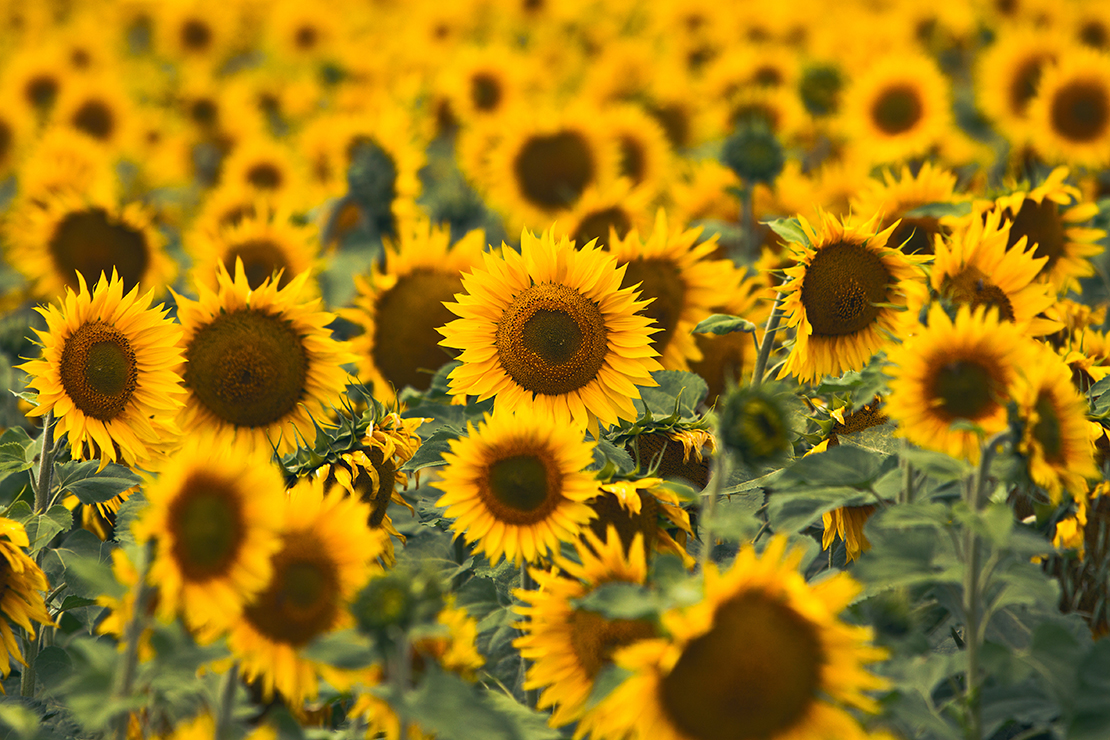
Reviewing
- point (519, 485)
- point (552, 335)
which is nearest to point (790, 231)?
point (552, 335)

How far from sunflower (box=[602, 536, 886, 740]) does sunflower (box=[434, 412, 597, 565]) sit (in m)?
0.45

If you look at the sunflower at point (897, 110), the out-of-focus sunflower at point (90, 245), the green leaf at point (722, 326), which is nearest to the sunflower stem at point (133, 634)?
the green leaf at point (722, 326)

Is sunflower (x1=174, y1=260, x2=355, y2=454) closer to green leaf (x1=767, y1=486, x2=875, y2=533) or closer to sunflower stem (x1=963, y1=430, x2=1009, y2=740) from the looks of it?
green leaf (x1=767, y1=486, x2=875, y2=533)

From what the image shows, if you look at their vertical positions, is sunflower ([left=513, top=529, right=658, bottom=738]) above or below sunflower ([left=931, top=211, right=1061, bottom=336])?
below

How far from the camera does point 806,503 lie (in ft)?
5.64

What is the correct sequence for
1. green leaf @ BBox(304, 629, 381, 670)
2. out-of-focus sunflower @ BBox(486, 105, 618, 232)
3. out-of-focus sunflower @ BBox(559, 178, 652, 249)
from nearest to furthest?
green leaf @ BBox(304, 629, 381, 670), out-of-focus sunflower @ BBox(559, 178, 652, 249), out-of-focus sunflower @ BBox(486, 105, 618, 232)

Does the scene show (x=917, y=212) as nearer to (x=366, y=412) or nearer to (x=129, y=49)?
(x=366, y=412)

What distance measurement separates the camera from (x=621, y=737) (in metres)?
1.40

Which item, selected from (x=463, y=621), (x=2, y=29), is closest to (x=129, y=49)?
(x=2, y=29)

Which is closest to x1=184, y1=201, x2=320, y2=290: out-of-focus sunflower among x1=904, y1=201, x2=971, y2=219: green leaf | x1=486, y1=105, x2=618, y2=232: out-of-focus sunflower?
x1=486, y1=105, x2=618, y2=232: out-of-focus sunflower

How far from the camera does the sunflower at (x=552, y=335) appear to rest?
2.14 meters

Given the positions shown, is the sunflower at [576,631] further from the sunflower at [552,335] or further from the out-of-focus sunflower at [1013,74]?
the out-of-focus sunflower at [1013,74]

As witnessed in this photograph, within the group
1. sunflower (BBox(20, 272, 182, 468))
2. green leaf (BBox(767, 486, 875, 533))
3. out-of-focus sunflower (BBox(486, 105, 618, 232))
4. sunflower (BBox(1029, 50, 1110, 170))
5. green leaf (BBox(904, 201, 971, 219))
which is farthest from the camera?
out-of-focus sunflower (BBox(486, 105, 618, 232))

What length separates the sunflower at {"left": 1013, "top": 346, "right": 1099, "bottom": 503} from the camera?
142 cm
